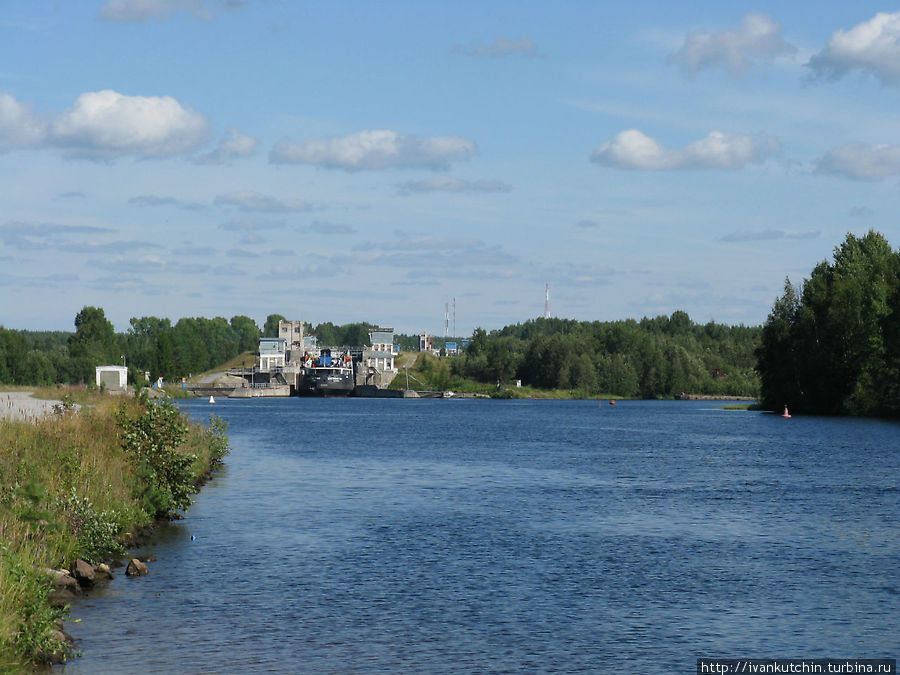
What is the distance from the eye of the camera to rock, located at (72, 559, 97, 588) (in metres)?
24.0

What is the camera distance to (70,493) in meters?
27.1

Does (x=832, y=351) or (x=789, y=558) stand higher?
(x=832, y=351)

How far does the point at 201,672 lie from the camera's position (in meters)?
18.3

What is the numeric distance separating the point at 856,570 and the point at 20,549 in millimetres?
22255

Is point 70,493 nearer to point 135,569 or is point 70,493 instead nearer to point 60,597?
point 135,569

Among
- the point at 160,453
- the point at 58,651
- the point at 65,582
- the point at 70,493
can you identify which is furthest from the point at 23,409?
the point at 58,651

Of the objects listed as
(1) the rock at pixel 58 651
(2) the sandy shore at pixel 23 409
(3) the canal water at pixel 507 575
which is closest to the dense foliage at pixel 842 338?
(3) the canal water at pixel 507 575

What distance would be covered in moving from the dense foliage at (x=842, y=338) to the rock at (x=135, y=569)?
320 feet

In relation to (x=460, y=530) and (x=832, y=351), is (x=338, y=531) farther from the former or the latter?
(x=832, y=351)

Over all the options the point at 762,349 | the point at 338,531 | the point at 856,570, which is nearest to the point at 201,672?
the point at 338,531

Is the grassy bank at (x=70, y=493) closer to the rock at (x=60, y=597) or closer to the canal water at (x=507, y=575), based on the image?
the rock at (x=60, y=597)

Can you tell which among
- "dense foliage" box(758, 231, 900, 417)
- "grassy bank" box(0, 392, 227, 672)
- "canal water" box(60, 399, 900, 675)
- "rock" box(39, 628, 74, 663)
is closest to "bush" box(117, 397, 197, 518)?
"grassy bank" box(0, 392, 227, 672)

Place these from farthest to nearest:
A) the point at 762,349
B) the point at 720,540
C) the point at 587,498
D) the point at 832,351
→ the point at 762,349, the point at 832,351, the point at 587,498, the point at 720,540

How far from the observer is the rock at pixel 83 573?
2397cm
